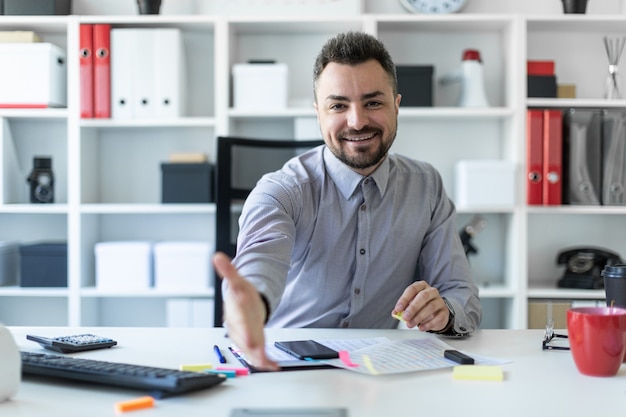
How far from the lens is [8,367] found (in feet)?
3.42

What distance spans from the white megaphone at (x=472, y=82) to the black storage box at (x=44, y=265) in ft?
6.02

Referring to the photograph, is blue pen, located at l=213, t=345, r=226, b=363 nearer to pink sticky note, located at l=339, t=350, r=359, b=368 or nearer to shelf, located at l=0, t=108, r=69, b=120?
pink sticky note, located at l=339, t=350, r=359, b=368

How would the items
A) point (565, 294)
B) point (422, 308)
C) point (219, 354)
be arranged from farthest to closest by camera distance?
point (565, 294)
point (422, 308)
point (219, 354)

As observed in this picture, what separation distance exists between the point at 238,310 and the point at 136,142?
2.54 m

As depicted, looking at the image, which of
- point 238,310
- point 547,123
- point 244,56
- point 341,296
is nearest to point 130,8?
point 244,56

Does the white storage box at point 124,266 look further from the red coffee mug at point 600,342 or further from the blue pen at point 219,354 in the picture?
the red coffee mug at point 600,342

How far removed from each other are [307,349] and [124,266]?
6.60 ft

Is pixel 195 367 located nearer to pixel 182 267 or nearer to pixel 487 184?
pixel 182 267

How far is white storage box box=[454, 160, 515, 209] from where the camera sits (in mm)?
3078

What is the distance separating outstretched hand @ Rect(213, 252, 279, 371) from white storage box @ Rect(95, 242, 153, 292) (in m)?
2.13

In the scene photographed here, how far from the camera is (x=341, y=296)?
1.87m

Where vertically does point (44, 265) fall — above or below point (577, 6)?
below

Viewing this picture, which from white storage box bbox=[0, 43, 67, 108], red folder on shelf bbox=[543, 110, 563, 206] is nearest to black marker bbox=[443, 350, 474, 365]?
red folder on shelf bbox=[543, 110, 563, 206]

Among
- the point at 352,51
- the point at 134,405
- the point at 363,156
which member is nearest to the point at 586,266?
the point at 363,156
